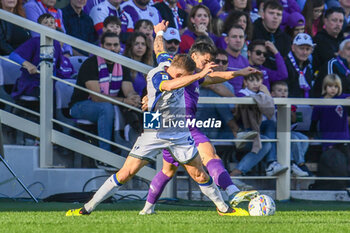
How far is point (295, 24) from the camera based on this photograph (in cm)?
1398

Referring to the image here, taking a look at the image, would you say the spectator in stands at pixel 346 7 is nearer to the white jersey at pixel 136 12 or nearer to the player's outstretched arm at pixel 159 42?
the white jersey at pixel 136 12

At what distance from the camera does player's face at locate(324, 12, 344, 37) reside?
14078 millimetres

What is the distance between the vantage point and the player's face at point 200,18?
40.4ft

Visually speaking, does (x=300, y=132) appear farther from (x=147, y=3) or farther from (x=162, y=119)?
(x=162, y=119)

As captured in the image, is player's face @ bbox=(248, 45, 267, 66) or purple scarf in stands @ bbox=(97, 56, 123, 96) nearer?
purple scarf in stands @ bbox=(97, 56, 123, 96)

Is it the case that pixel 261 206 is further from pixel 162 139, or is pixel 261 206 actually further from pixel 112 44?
pixel 112 44

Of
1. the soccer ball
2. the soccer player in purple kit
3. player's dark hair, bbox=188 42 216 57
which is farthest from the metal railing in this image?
the soccer ball

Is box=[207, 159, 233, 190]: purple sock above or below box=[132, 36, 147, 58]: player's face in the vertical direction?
below

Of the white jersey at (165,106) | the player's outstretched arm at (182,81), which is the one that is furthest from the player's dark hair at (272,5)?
the player's outstretched arm at (182,81)

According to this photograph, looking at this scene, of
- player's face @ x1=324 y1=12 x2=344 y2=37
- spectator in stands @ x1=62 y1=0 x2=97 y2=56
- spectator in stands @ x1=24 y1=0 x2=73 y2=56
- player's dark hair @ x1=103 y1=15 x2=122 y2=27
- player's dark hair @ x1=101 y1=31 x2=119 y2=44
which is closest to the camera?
player's dark hair @ x1=101 y1=31 x2=119 y2=44

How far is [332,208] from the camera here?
10109 millimetres

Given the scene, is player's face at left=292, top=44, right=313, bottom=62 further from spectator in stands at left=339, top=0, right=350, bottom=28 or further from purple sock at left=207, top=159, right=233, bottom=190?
purple sock at left=207, top=159, right=233, bottom=190

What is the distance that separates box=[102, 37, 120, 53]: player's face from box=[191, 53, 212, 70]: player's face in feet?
9.77

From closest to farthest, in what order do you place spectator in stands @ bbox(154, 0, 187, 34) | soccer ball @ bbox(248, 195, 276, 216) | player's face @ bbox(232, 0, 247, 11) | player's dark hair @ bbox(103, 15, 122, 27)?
soccer ball @ bbox(248, 195, 276, 216) < player's dark hair @ bbox(103, 15, 122, 27) < spectator in stands @ bbox(154, 0, 187, 34) < player's face @ bbox(232, 0, 247, 11)
